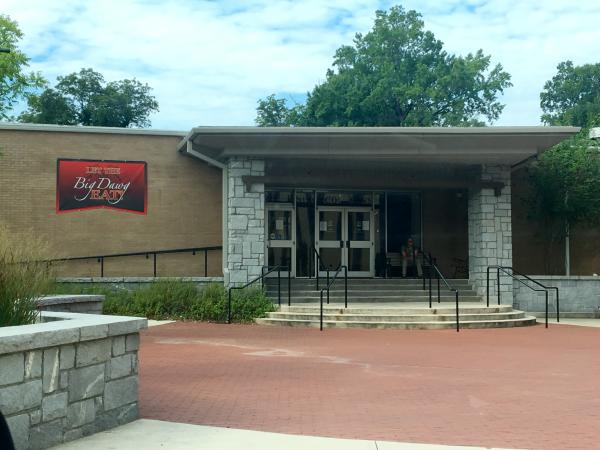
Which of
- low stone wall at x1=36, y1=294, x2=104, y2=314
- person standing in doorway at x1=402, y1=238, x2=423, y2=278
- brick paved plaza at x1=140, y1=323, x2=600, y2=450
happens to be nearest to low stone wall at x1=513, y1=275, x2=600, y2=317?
person standing in doorway at x1=402, y1=238, x2=423, y2=278

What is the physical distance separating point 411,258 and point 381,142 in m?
5.45

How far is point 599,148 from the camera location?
23.0 meters

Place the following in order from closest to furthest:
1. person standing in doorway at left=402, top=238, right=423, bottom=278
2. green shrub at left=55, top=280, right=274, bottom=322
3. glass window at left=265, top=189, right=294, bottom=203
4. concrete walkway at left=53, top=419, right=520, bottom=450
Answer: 1. concrete walkway at left=53, top=419, right=520, bottom=450
2. green shrub at left=55, top=280, right=274, bottom=322
3. glass window at left=265, top=189, right=294, bottom=203
4. person standing in doorway at left=402, top=238, right=423, bottom=278

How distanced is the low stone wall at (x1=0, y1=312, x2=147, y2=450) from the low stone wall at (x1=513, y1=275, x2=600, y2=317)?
15.8 metres

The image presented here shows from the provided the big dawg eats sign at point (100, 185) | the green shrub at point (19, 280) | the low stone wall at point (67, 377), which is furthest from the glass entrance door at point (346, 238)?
the green shrub at point (19, 280)

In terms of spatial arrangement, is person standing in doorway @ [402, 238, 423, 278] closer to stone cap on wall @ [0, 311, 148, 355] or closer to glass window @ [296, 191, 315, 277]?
glass window @ [296, 191, 315, 277]

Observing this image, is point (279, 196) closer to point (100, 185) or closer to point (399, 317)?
point (100, 185)

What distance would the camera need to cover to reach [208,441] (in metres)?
6.14

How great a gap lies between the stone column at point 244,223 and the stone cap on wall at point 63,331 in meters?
12.1

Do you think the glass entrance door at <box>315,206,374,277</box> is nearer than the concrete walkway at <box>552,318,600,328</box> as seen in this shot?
No

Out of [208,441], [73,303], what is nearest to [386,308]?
[73,303]

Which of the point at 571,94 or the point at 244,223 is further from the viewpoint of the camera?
the point at 571,94

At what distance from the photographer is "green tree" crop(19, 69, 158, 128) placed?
46438mm

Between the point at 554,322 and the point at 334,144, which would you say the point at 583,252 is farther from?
the point at 334,144
